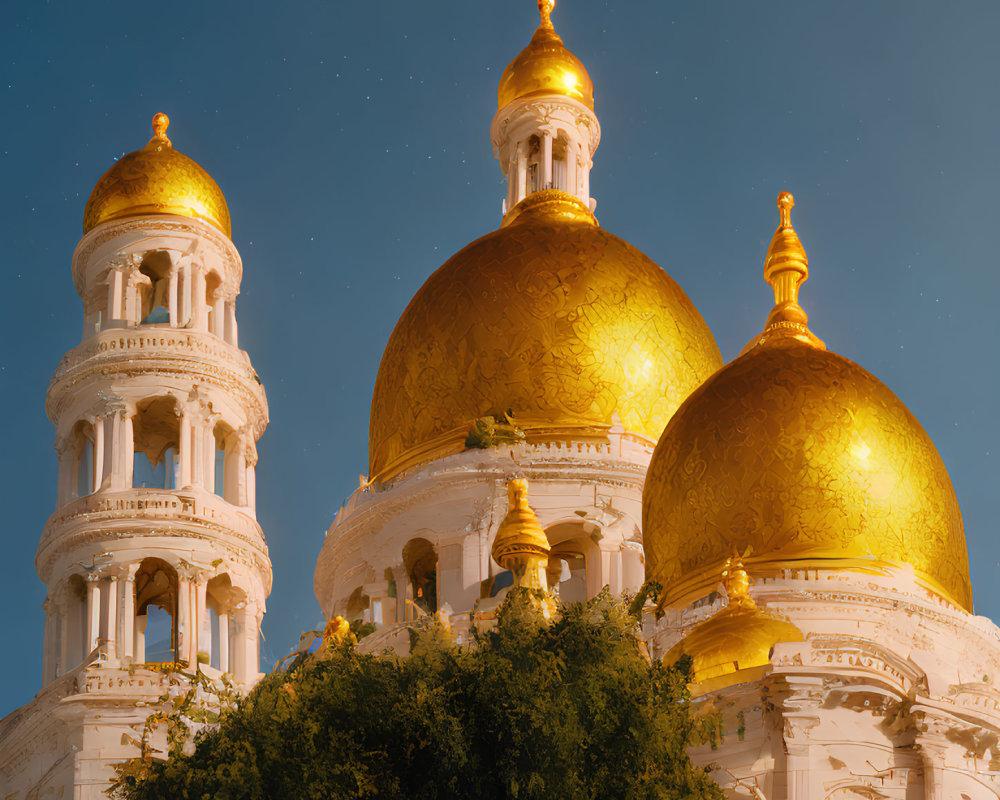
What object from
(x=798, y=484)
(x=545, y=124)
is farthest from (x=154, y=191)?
(x=798, y=484)

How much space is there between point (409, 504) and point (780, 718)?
11.7 meters

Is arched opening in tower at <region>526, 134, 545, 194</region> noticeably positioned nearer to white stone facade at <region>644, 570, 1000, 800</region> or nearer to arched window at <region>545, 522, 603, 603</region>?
arched window at <region>545, 522, 603, 603</region>

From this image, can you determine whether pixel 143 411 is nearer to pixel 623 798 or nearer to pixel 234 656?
pixel 234 656

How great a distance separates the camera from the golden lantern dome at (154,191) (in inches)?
2030

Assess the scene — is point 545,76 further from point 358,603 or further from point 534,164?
point 358,603

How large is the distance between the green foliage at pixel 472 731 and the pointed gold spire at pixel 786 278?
14848mm

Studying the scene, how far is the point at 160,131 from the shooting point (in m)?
53.9

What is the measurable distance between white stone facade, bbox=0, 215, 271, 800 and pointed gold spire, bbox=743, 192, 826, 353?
926 centimetres

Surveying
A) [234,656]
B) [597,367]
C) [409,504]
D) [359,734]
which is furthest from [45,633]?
[359,734]

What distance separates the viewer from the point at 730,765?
39.1 meters

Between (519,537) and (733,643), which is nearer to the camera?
(733,643)

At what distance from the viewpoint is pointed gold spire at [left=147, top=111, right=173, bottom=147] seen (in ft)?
175

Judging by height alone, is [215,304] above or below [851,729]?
above

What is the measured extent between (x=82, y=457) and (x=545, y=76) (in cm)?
1320
